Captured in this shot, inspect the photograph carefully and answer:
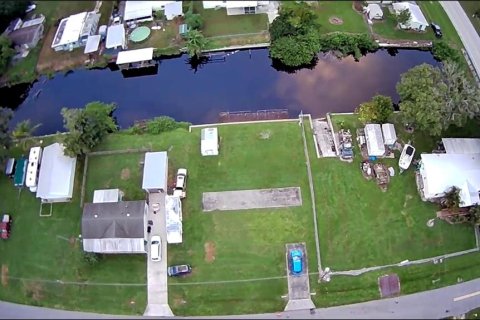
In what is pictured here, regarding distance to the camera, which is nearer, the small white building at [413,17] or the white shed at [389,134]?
the white shed at [389,134]

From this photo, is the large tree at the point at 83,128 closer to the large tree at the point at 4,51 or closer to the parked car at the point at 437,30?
the large tree at the point at 4,51

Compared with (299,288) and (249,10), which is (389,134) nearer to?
(299,288)

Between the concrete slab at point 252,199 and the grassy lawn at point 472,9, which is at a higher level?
the grassy lawn at point 472,9

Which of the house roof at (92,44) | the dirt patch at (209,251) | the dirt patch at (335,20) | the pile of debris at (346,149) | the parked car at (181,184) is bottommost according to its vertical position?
the dirt patch at (209,251)

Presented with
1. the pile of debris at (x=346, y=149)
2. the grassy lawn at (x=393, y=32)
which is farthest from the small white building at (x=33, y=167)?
the grassy lawn at (x=393, y=32)

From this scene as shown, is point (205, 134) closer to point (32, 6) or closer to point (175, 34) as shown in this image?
point (175, 34)

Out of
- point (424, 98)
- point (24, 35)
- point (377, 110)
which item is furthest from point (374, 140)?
point (24, 35)

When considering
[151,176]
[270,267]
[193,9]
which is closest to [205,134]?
[151,176]
